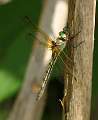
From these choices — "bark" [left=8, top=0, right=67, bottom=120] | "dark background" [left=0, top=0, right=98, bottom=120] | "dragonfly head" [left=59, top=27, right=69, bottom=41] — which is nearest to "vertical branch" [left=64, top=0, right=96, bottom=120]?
"dragonfly head" [left=59, top=27, right=69, bottom=41]

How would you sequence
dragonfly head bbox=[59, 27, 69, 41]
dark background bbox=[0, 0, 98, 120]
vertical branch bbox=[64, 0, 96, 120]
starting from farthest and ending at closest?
dark background bbox=[0, 0, 98, 120], dragonfly head bbox=[59, 27, 69, 41], vertical branch bbox=[64, 0, 96, 120]

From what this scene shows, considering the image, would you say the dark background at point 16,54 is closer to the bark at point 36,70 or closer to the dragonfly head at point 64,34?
the bark at point 36,70

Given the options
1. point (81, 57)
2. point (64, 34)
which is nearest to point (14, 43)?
point (64, 34)

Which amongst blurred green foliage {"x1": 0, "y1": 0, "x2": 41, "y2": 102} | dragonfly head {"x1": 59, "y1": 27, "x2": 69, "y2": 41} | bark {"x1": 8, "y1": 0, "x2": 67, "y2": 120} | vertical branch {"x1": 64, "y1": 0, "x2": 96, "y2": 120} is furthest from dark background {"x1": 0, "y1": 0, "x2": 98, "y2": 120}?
vertical branch {"x1": 64, "y1": 0, "x2": 96, "y2": 120}

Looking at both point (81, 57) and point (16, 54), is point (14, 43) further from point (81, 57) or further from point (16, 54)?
point (81, 57)

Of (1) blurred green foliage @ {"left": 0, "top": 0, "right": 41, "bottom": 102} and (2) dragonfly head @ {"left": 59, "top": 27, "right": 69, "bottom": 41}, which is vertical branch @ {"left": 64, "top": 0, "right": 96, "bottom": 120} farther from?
(1) blurred green foliage @ {"left": 0, "top": 0, "right": 41, "bottom": 102}

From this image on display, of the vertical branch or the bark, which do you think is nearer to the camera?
the vertical branch

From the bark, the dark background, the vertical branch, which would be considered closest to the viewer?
the vertical branch

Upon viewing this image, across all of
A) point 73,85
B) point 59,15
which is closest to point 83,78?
point 73,85

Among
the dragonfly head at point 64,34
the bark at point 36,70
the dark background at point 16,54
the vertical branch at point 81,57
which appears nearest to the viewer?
the vertical branch at point 81,57

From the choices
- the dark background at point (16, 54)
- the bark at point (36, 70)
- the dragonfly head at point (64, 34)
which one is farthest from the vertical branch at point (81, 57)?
the dark background at point (16, 54)
